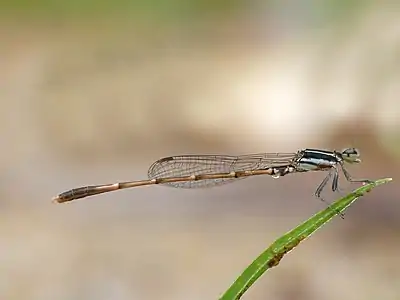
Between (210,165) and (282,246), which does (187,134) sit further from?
(282,246)

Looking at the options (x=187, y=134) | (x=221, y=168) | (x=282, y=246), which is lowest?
(x=282, y=246)

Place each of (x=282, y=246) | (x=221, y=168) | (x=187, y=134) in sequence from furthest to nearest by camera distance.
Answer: (x=187, y=134), (x=221, y=168), (x=282, y=246)

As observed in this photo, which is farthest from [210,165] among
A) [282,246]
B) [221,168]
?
[282,246]

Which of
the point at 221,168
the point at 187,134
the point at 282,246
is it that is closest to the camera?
the point at 282,246

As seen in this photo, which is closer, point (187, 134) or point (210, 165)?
point (210, 165)

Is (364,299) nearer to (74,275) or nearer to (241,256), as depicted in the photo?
(241,256)

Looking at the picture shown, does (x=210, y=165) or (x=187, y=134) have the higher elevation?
(x=187, y=134)
